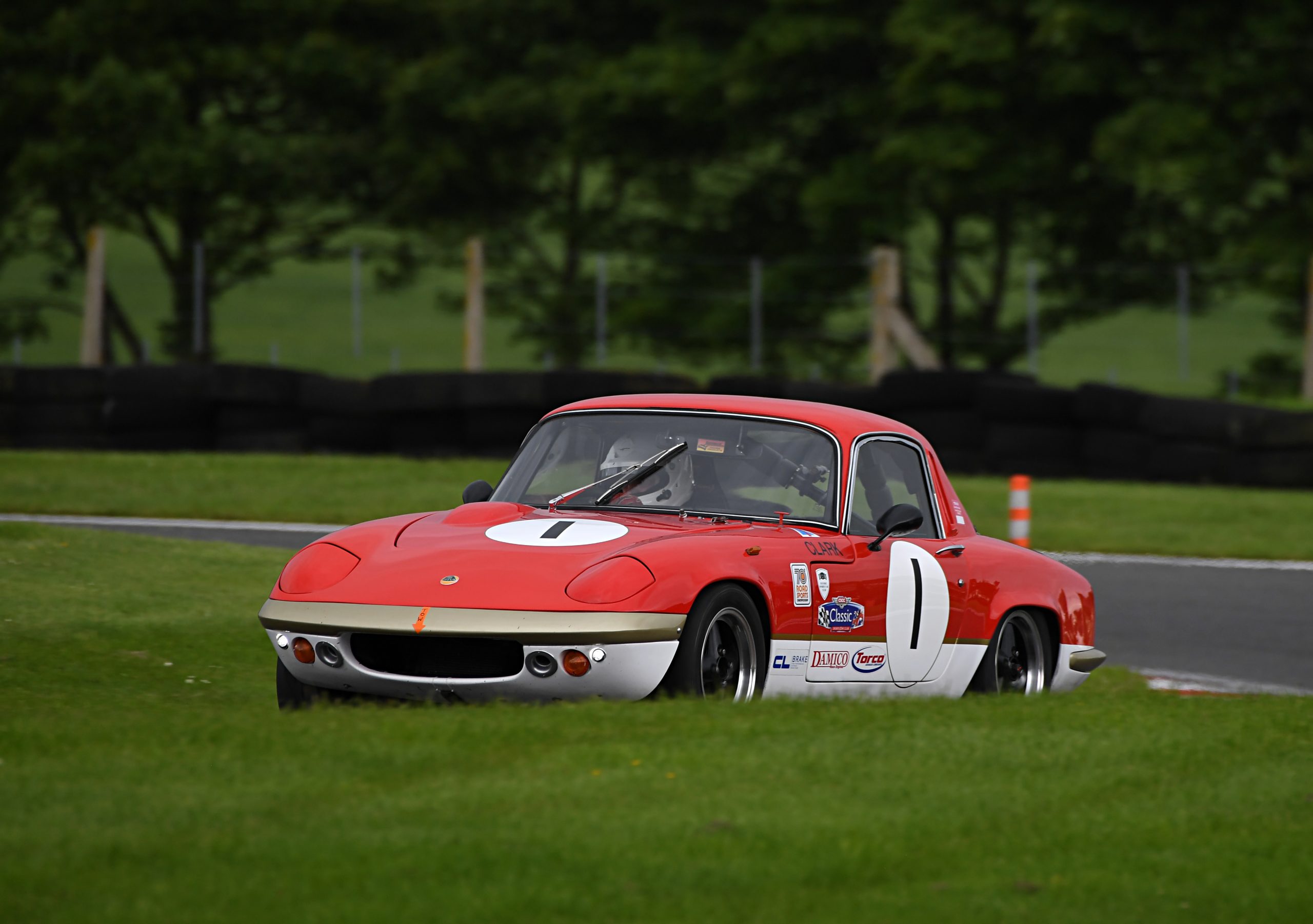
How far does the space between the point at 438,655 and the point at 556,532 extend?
664 millimetres

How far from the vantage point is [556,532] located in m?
6.86

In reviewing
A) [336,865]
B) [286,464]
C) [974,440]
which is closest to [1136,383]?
[974,440]

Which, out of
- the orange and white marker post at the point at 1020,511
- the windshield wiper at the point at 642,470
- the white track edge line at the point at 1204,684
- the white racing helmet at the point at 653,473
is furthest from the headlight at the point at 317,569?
the orange and white marker post at the point at 1020,511

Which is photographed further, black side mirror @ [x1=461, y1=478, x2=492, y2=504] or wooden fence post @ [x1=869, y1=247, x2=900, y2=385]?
wooden fence post @ [x1=869, y1=247, x2=900, y2=385]

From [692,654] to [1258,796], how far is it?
1.86 metres

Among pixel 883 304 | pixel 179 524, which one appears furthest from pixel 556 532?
pixel 883 304

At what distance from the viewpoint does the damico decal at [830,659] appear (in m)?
7.13

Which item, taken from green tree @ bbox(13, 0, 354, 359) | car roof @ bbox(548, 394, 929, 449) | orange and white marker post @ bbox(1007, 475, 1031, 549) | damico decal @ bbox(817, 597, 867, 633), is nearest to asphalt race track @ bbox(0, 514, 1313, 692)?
orange and white marker post @ bbox(1007, 475, 1031, 549)

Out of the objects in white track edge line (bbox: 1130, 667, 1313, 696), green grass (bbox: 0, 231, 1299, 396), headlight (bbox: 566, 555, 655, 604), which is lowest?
white track edge line (bbox: 1130, 667, 1313, 696)

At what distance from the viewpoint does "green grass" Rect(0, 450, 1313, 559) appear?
16.2 metres

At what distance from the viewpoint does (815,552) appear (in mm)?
7195

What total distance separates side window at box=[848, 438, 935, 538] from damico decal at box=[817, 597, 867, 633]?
40 centimetres

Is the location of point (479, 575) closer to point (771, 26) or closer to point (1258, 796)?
point (1258, 796)

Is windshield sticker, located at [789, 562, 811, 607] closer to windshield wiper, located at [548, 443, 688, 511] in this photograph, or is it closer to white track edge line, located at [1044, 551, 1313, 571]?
windshield wiper, located at [548, 443, 688, 511]
